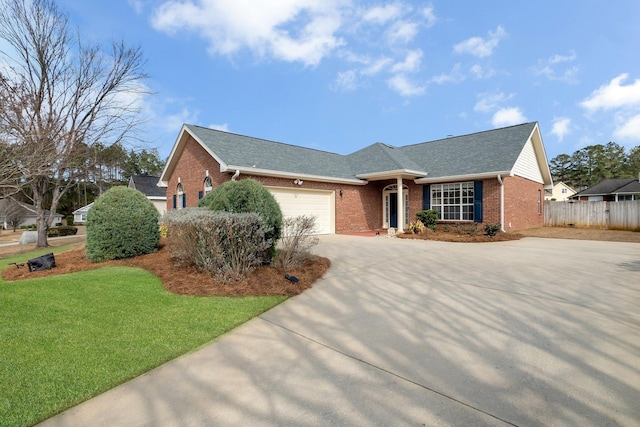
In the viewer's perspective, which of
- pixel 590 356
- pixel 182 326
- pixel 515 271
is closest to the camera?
pixel 590 356

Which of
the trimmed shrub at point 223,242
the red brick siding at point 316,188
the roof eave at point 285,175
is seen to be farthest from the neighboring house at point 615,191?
the trimmed shrub at point 223,242

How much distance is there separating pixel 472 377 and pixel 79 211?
61.7 m

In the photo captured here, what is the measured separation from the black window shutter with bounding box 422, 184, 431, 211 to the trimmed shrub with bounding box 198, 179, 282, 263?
35.6ft

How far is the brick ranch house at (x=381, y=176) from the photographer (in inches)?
547

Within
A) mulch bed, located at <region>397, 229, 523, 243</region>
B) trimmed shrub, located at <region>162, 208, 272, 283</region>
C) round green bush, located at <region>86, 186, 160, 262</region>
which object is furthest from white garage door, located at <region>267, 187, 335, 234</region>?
trimmed shrub, located at <region>162, 208, 272, 283</region>

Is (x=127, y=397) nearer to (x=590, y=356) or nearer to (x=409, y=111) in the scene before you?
(x=590, y=356)

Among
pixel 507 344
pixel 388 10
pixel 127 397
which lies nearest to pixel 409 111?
pixel 388 10

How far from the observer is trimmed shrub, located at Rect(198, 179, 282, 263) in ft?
23.1

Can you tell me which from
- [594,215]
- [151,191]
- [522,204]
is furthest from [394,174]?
[151,191]

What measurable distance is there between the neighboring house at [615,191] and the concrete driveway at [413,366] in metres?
35.7

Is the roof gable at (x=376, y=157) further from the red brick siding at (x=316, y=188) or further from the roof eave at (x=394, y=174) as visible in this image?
the red brick siding at (x=316, y=188)

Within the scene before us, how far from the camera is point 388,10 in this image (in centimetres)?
1130

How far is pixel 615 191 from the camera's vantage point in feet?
107

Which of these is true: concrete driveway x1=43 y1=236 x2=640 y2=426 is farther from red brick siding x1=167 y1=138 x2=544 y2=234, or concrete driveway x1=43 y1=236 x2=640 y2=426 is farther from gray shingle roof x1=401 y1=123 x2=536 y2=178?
gray shingle roof x1=401 y1=123 x2=536 y2=178
